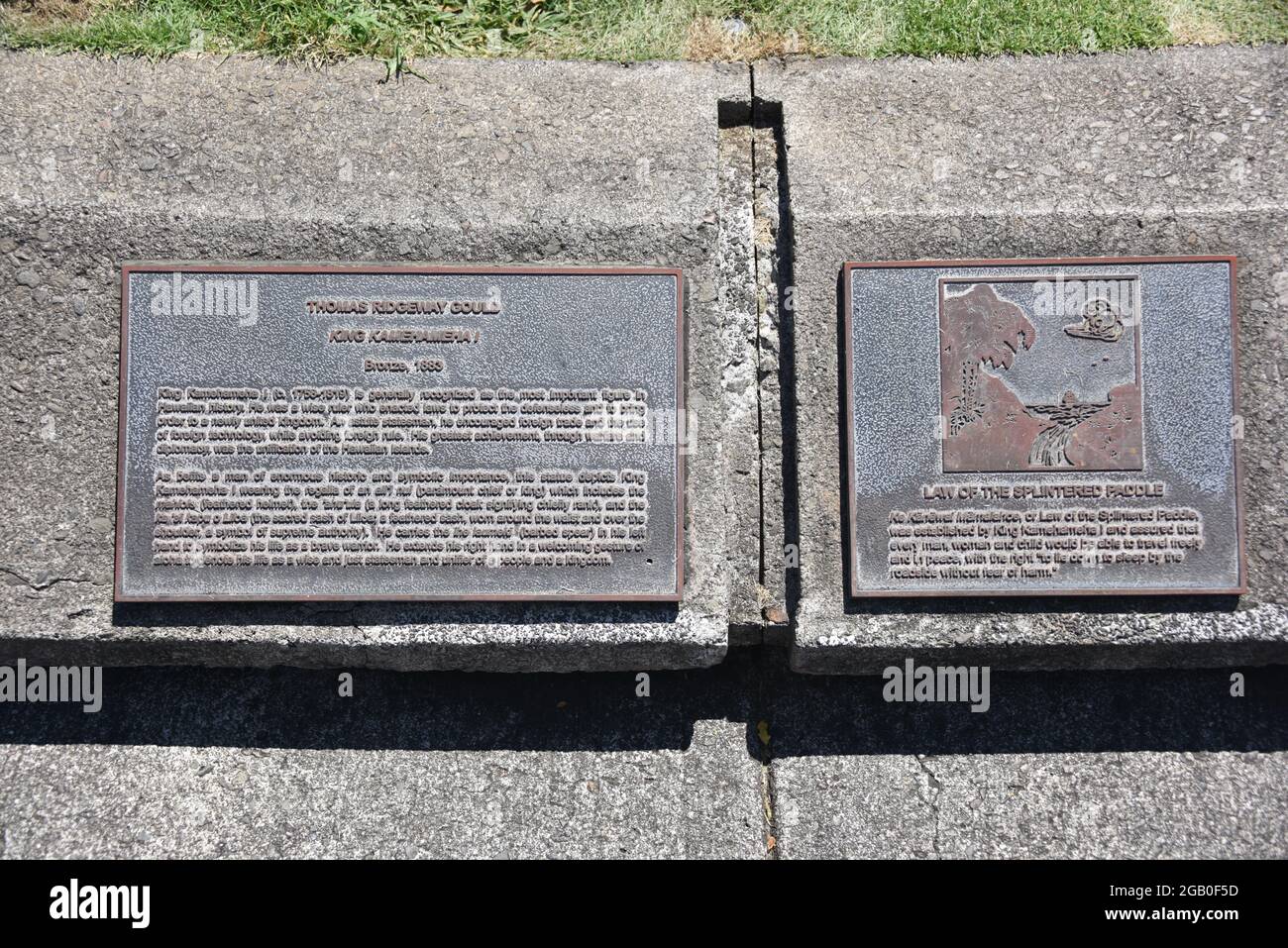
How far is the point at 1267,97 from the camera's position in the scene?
3369 millimetres

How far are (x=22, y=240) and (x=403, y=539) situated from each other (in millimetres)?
1872

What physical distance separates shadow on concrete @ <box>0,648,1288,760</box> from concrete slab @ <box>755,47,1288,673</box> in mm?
198

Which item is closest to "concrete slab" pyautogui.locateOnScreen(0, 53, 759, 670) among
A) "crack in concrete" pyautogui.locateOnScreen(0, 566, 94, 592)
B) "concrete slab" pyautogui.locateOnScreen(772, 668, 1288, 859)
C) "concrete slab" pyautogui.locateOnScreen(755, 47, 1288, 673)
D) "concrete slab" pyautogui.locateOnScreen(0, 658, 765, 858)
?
"crack in concrete" pyautogui.locateOnScreen(0, 566, 94, 592)

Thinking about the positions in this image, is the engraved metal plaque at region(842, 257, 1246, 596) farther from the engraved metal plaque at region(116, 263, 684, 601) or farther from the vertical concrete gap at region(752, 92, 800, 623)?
the engraved metal plaque at region(116, 263, 684, 601)

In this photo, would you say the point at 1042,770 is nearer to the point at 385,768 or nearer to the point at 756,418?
the point at 756,418

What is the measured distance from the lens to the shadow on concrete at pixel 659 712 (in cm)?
328

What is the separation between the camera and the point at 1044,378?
10.1 ft

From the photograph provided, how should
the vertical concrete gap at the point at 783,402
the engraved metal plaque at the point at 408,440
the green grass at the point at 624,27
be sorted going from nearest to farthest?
1. the engraved metal plaque at the point at 408,440
2. the vertical concrete gap at the point at 783,402
3. the green grass at the point at 624,27

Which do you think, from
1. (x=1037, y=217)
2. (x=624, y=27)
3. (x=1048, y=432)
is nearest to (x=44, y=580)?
(x=624, y=27)

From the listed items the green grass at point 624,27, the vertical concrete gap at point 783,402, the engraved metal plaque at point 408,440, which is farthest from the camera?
the green grass at point 624,27

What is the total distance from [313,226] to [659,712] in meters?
2.30

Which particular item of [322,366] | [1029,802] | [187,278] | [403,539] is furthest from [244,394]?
[1029,802]

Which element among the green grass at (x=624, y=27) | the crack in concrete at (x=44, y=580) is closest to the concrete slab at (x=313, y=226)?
the crack in concrete at (x=44, y=580)

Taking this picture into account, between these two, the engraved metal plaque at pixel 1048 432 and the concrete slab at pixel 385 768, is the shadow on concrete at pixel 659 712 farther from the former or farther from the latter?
the engraved metal plaque at pixel 1048 432
